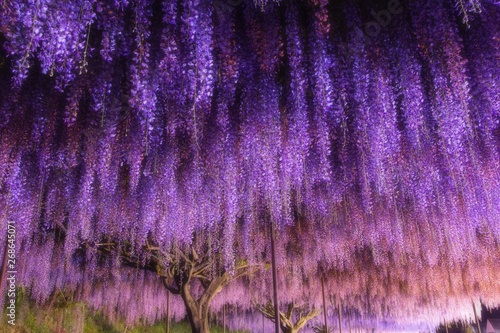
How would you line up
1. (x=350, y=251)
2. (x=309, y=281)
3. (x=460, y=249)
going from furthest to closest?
1. (x=309, y=281)
2. (x=350, y=251)
3. (x=460, y=249)

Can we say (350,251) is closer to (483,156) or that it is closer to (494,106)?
(483,156)

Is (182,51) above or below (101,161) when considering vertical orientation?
above

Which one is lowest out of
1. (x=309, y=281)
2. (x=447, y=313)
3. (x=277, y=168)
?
(x=447, y=313)

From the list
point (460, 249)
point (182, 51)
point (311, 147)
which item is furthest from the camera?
point (460, 249)

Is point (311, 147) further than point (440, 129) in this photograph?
Yes

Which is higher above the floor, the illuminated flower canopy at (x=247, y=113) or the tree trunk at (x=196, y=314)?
the illuminated flower canopy at (x=247, y=113)

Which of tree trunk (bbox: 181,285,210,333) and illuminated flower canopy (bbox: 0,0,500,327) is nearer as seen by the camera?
illuminated flower canopy (bbox: 0,0,500,327)

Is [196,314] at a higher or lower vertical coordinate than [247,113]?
lower

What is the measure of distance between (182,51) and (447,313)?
39.0ft

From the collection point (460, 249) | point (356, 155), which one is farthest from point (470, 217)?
point (356, 155)

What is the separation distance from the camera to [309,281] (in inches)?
357

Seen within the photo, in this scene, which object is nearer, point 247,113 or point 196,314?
point 247,113

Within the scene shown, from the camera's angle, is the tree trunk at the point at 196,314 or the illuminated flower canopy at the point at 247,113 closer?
the illuminated flower canopy at the point at 247,113

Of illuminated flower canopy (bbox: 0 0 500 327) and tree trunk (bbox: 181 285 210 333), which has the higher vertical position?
illuminated flower canopy (bbox: 0 0 500 327)
